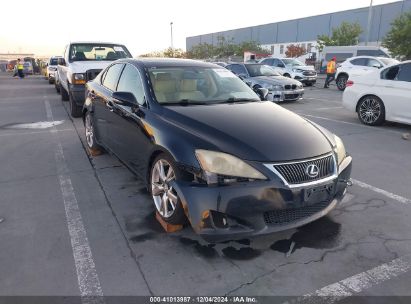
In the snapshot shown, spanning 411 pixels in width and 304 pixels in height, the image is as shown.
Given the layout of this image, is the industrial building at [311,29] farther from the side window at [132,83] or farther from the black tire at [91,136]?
the side window at [132,83]

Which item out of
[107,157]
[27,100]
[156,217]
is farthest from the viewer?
[27,100]

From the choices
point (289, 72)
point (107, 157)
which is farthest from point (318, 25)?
point (107, 157)

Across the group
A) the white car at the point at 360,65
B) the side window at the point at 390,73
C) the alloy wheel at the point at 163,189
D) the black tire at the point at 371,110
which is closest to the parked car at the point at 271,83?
the black tire at the point at 371,110

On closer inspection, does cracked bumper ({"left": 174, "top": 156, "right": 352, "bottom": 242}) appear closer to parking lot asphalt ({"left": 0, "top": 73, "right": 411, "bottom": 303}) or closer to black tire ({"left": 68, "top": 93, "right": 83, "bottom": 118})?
parking lot asphalt ({"left": 0, "top": 73, "right": 411, "bottom": 303})

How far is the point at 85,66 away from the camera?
890 centimetres

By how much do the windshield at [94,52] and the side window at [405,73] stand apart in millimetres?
7369

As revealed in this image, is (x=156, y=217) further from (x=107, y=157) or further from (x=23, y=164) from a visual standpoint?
(x=23, y=164)

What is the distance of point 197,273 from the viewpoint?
8.73 ft

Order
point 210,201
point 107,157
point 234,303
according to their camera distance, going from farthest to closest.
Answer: point 107,157 → point 210,201 → point 234,303

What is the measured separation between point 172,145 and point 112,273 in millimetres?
1162

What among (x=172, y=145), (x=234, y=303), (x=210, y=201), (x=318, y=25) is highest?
(x=318, y=25)

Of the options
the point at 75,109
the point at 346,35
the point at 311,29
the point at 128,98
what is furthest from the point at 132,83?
the point at 311,29

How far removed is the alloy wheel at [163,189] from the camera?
313cm

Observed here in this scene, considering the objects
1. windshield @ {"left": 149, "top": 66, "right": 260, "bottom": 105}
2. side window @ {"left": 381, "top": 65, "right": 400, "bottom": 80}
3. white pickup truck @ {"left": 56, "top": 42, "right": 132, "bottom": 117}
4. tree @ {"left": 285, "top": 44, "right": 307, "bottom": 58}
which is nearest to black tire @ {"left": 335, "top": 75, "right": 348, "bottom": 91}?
side window @ {"left": 381, "top": 65, "right": 400, "bottom": 80}
